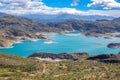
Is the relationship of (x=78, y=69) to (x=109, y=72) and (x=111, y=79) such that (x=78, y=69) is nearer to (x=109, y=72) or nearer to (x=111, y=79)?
(x=109, y=72)

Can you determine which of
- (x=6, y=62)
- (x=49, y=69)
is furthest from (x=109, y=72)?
(x=6, y=62)

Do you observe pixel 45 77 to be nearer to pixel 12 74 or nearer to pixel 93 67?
pixel 12 74

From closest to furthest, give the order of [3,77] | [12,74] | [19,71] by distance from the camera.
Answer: [3,77] < [12,74] < [19,71]

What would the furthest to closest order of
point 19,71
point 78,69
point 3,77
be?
point 78,69
point 19,71
point 3,77

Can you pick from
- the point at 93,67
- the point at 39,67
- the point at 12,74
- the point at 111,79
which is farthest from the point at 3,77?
the point at 93,67

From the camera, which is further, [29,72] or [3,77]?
[29,72]

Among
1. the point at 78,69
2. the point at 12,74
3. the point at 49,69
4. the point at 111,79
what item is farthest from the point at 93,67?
the point at 12,74

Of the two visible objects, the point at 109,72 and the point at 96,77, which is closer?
the point at 96,77

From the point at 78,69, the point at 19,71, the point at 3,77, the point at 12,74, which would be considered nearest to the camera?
the point at 3,77
